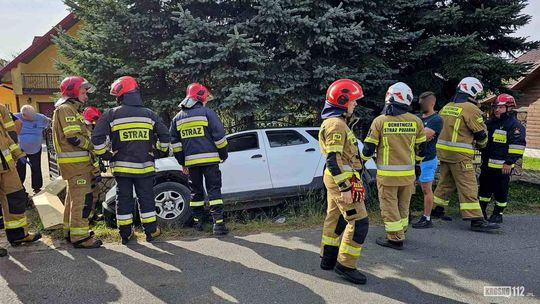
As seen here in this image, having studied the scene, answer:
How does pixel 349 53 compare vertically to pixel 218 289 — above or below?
above

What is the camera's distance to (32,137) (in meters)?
7.29

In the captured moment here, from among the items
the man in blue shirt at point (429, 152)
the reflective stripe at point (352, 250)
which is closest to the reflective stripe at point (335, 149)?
the reflective stripe at point (352, 250)

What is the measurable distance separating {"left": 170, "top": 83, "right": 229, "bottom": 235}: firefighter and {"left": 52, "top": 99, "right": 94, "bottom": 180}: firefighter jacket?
1.09 m

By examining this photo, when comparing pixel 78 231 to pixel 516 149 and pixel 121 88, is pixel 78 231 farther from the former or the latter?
pixel 516 149

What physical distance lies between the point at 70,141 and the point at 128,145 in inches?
25.8

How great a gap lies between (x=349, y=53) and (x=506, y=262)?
4.44 metres

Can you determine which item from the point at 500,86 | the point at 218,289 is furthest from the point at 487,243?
the point at 500,86

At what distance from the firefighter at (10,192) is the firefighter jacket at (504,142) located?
634cm

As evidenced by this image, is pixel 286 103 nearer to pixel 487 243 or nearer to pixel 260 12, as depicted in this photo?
pixel 260 12

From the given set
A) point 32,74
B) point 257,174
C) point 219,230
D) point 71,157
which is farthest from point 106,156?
point 32,74

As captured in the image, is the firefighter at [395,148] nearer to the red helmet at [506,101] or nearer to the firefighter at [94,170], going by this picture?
the red helmet at [506,101]

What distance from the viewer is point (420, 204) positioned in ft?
22.9

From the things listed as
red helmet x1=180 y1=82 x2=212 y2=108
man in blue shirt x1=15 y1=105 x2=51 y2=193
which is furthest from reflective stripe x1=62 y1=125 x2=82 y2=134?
man in blue shirt x1=15 y1=105 x2=51 y2=193

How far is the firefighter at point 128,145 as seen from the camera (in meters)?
4.60
